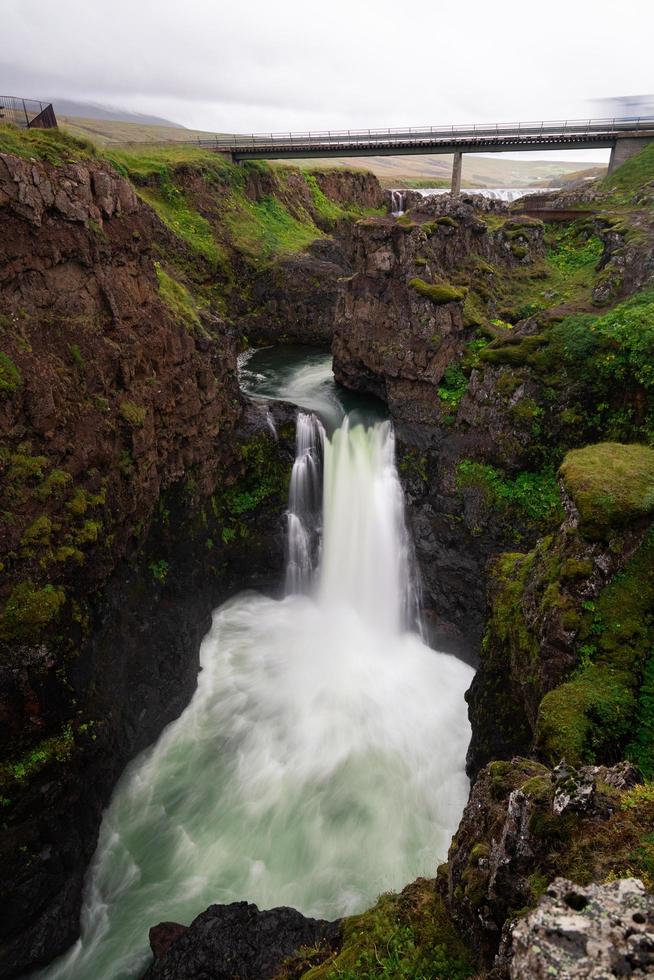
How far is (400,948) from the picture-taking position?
648 cm

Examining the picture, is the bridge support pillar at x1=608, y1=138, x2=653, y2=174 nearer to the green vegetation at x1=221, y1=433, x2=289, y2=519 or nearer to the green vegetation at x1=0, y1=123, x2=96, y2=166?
A: the green vegetation at x1=221, y1=433, x2=289, y2=519

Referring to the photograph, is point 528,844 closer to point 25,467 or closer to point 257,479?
point 25,467

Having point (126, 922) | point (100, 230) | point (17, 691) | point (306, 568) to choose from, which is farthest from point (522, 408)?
point (126, 922)

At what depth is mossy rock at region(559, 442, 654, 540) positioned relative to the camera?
979cm

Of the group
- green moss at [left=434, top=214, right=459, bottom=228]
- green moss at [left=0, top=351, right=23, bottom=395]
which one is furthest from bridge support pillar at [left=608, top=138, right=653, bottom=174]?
green moss at [left=0, top=351, right=23, bottom=395]

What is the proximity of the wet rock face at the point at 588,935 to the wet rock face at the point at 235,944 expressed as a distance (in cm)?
659

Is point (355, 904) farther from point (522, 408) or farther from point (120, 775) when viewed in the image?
point (522, 408)

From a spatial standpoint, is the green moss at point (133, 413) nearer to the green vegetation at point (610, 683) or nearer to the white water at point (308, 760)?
the white water at point (308, 760)

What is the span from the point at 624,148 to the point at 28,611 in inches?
1719

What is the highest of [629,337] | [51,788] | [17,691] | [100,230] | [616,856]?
[100,230]

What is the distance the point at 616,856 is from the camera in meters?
5.00

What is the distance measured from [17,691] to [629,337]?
731 inches

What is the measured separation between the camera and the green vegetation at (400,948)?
6.11m

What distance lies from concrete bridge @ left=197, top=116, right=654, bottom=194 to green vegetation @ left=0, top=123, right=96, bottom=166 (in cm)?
3302
